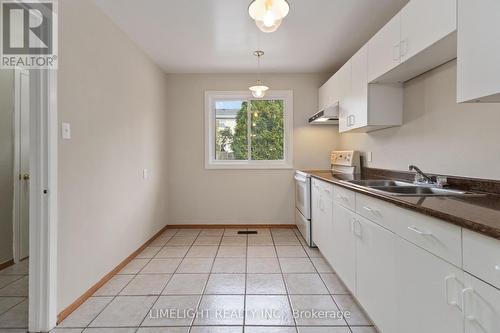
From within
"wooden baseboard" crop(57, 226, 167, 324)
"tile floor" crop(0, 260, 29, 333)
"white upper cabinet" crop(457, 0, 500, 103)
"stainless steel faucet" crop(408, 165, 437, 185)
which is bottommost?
"tile floor" crop(0, 260, 29, 333)

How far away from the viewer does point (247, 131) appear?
4.46 metres

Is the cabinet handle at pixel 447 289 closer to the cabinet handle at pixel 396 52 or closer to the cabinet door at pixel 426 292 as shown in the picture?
the cabinet door at pixel 426 292

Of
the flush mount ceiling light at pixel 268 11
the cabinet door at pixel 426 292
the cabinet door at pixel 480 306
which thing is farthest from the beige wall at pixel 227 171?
the cabinet door at pixel 480 306

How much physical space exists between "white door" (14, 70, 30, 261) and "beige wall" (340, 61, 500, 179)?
385cm

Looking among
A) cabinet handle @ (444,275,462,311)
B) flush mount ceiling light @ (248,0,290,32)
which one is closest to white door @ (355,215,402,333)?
cabinet handle @ (444,275,462,311)

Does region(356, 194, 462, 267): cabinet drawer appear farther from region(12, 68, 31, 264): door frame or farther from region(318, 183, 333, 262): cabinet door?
region(12, 68, 31, 264): door frame

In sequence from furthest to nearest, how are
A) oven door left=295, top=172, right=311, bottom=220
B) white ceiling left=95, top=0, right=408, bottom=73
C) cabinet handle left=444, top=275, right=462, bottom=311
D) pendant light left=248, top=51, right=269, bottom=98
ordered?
oven door left=295, top=172, right=311, bottom=220 → pendant light left=248, top=51, right=269, bottom=98 → white ceiling left=95, top=0, right=408, bottom=73 → cabinet handle left=444, top=275, right=462, bottom=311

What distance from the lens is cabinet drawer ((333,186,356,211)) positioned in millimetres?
2002

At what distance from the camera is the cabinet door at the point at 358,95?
8.20 feet

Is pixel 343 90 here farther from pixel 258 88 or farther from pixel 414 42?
pixel 414 42

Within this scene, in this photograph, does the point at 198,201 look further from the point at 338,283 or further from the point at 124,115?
the point at 338,283

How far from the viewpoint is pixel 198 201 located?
4.34 m

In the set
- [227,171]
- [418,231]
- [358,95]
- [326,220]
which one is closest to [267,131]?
[227,171]

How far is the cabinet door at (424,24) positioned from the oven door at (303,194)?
1.88 metres
